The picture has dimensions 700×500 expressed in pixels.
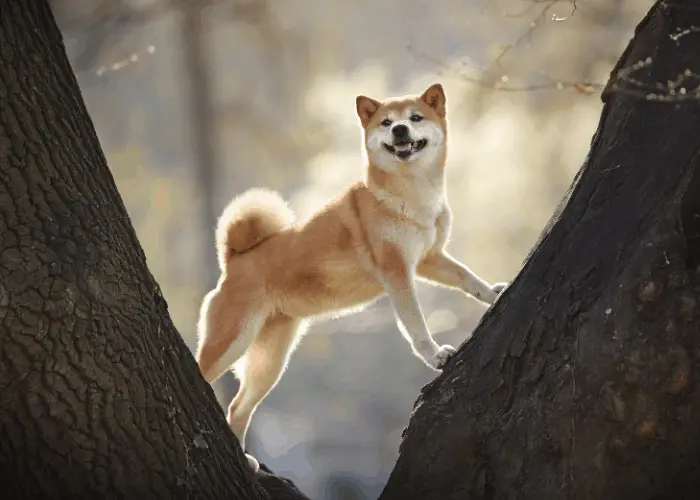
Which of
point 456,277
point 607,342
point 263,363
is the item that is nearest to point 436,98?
point 456,277

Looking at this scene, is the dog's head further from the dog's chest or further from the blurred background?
the blurred background

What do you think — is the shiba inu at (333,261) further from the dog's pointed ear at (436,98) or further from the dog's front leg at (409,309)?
the dog's pointed ear at (436,98)

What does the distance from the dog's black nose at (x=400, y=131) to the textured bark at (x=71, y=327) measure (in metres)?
2.21

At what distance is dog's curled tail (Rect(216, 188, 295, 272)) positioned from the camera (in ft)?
18.5

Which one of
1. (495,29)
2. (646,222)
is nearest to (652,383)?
(646,222)

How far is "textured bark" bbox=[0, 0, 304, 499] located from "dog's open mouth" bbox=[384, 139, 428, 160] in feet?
7.24

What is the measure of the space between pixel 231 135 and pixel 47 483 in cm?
1200

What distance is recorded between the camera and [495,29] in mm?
12445

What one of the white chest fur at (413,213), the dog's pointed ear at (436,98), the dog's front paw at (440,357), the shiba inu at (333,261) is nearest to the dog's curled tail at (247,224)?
the shiba inu at (333,261)

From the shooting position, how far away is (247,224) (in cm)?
565

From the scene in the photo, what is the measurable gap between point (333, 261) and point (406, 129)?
2.55 ft

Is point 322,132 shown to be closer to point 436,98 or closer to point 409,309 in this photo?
point 436,98

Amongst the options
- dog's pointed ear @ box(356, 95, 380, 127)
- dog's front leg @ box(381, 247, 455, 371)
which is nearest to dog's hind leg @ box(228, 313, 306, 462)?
dog's front leg @ box(381, 247, 455, 371)

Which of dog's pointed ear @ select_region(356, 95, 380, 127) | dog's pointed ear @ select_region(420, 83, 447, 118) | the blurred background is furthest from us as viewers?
the blurred background
